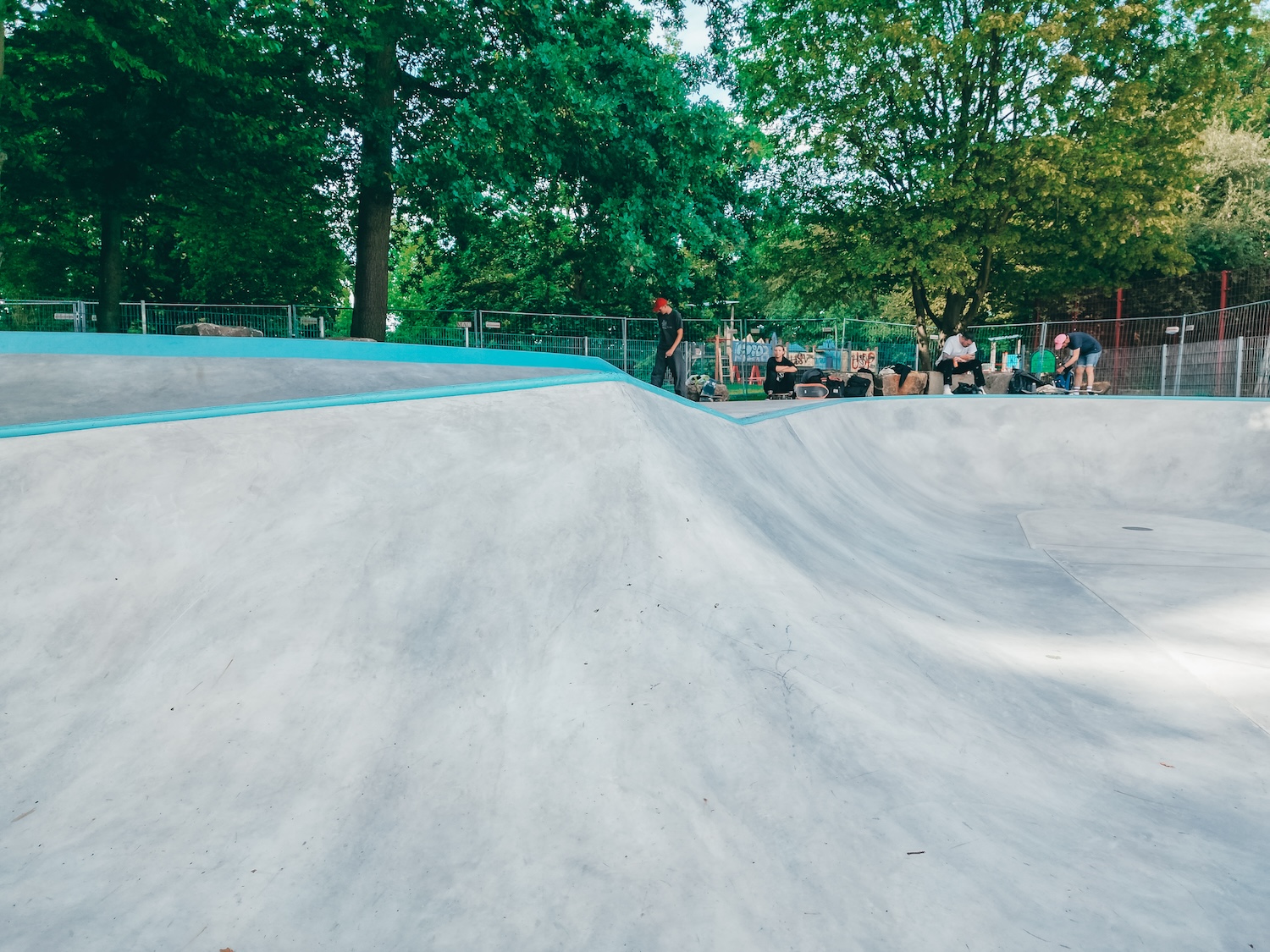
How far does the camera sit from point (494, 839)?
2.03m

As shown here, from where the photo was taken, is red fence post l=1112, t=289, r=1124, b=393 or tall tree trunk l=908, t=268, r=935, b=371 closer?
red fence post l=1112, t=289, r=1124, b=393

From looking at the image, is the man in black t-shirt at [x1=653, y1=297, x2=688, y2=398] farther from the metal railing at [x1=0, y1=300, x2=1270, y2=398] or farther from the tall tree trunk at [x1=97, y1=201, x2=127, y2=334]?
the tall tree trunk at [x1=97, y1=201, x2=127, y2=334]

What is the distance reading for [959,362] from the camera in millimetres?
15875

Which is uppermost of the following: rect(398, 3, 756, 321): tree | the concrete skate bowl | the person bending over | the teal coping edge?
rect(398, 3, 756, 321): tree

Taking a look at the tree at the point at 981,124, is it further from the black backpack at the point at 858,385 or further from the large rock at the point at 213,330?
the large rock at the point at 213,330

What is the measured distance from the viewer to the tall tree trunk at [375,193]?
14.3 m

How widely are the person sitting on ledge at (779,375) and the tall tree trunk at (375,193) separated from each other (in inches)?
289

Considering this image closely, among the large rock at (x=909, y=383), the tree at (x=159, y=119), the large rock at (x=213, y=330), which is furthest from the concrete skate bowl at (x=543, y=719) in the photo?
the large rock at (x=909, y=383)

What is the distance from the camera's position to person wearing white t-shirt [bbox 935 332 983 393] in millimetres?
15805

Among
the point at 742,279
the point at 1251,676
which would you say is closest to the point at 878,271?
the point at 742,279

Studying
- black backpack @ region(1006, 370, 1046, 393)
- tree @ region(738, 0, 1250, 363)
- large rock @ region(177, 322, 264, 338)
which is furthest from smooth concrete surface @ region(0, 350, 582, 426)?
tree @ region(738, 0, 1250, 363)

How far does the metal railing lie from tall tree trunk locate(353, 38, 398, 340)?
1430mm

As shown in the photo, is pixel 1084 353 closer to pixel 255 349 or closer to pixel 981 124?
pixel 981 124

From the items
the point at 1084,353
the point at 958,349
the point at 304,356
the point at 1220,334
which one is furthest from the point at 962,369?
the point at 304,356
